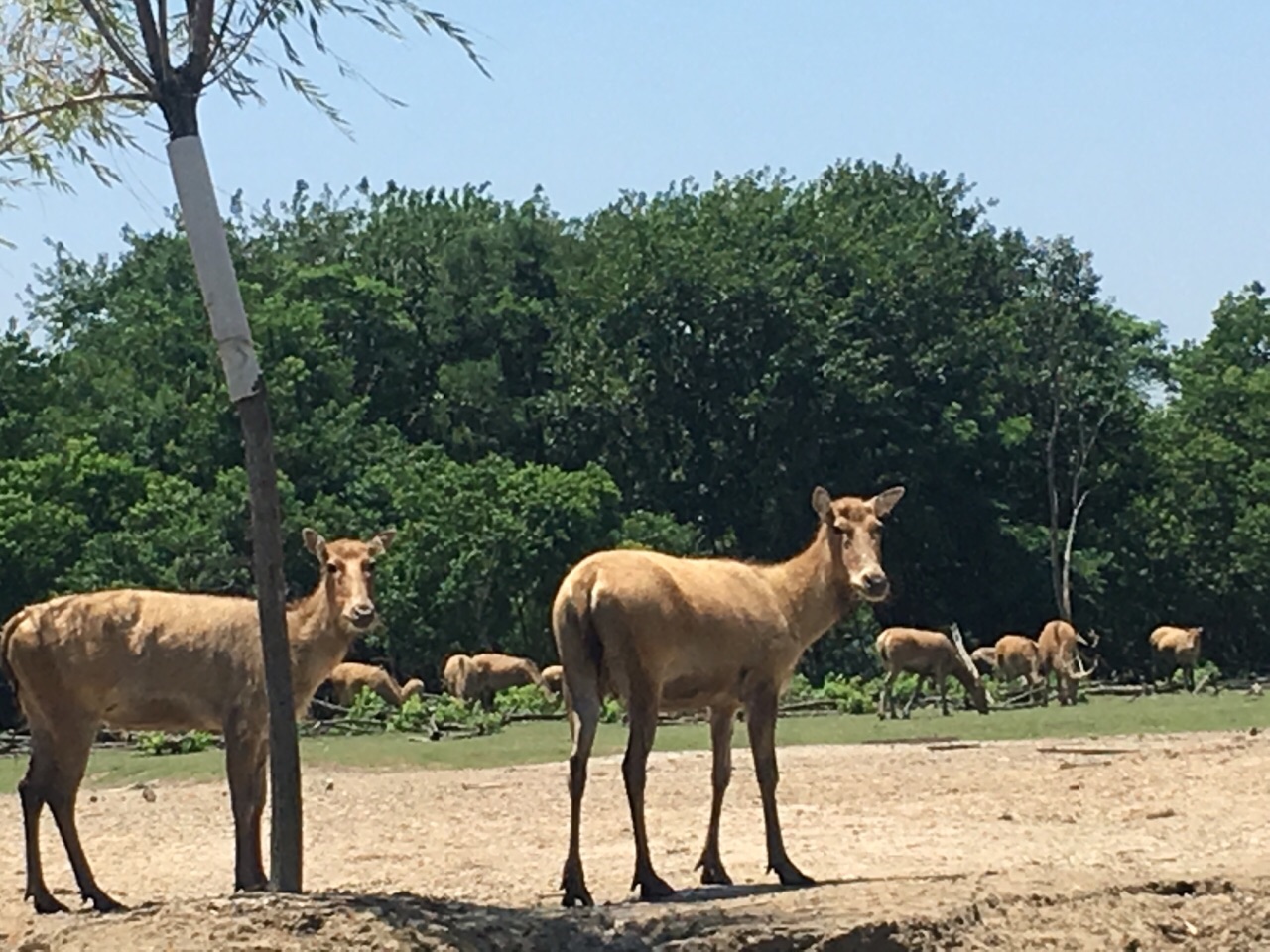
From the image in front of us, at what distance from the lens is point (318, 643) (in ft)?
46.8

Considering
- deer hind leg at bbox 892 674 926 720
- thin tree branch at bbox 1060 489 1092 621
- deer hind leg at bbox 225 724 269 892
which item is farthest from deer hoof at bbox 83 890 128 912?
thin tree branch at bbox 1060 489 1092 621

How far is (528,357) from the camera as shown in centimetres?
6412

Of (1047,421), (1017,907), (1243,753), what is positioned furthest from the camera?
(1047,421)

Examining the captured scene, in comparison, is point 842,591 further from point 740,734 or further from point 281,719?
point 740,734

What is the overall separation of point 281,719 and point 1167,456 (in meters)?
55.0

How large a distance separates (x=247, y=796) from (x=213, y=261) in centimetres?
414

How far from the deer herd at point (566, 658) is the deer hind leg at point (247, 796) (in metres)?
0.01

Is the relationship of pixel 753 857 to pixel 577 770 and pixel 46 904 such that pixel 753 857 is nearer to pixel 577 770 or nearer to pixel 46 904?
pixel 577 770

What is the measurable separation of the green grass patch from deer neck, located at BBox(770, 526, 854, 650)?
33.6 ft

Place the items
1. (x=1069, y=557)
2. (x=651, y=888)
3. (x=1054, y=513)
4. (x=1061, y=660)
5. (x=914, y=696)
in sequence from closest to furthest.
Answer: (x=651, y=888), (x=914, y=696), (x=1061, y=660), (x=1069, y=557), (x=1054, y=513)

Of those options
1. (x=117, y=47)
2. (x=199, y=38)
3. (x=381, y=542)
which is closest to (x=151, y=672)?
(x=381, y=542)

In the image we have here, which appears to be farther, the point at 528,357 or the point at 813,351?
the point at 528,357

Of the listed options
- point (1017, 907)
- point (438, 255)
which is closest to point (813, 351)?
point (438, 255)

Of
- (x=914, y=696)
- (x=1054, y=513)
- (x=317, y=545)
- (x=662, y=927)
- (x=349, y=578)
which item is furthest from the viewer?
(x=1054, y=513)
